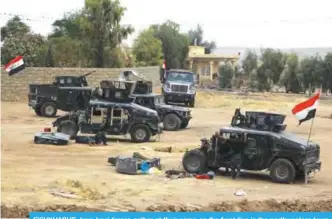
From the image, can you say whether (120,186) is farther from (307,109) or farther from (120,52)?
(120,52)

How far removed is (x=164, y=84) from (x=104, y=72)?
14.5 ft

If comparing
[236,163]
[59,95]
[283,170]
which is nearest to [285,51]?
[59,95]

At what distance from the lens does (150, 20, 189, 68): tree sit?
274 ft

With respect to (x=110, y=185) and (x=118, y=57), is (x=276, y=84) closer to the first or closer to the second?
(x=118, y=57)

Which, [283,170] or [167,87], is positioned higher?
[167,87]

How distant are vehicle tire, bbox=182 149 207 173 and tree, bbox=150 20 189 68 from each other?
216 ft

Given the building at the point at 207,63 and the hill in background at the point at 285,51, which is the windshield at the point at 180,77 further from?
the building at the point at 207,63

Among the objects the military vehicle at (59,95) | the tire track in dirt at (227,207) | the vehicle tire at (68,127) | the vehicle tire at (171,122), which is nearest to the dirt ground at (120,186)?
the tire track in dirt at (227,207)

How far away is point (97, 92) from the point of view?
23891 mm

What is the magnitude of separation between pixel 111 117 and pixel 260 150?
8100 mm

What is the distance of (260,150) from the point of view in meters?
17.1

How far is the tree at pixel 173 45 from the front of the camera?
83625 millimetres

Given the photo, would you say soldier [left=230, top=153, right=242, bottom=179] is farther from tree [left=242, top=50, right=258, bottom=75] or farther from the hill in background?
tree [left=242, top=50, right=258, bottom=75]

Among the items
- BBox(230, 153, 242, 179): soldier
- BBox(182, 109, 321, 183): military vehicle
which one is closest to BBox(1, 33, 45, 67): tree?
BBox(182, 109, 321, 183): military vehicle
